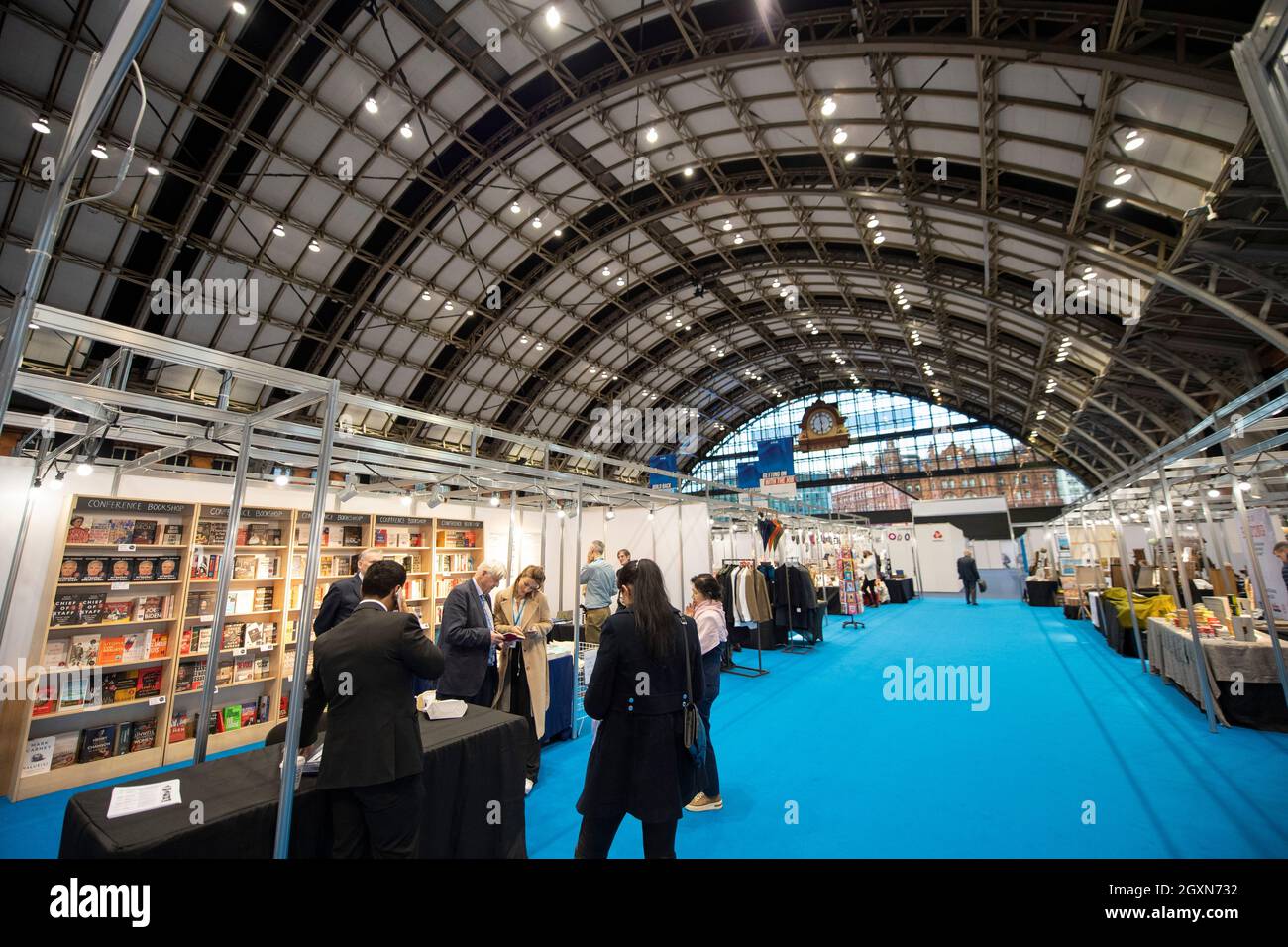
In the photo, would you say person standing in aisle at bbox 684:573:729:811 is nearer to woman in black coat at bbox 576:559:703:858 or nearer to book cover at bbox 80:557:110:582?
woman in black coat at bbox 576:559:703:858

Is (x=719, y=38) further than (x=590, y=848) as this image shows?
Yes

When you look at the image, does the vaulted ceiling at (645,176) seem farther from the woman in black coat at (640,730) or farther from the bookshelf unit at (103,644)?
the woman in black coat at (640,730)

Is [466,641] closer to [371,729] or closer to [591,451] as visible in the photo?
[371,729]

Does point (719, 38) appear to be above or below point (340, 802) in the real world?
above

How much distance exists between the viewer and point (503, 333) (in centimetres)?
1741

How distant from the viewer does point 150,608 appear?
520 cm

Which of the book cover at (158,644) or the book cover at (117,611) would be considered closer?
the book cover at (117,611)

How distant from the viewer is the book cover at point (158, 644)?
201 inches

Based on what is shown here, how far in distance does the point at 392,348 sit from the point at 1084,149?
1738 cm

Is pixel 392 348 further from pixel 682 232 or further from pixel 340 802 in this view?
pixel 340 802

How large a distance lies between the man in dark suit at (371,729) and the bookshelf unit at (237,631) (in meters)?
4.70

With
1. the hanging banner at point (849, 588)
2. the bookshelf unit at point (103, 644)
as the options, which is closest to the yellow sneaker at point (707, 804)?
the bookshelf unit at point (103, 644)
